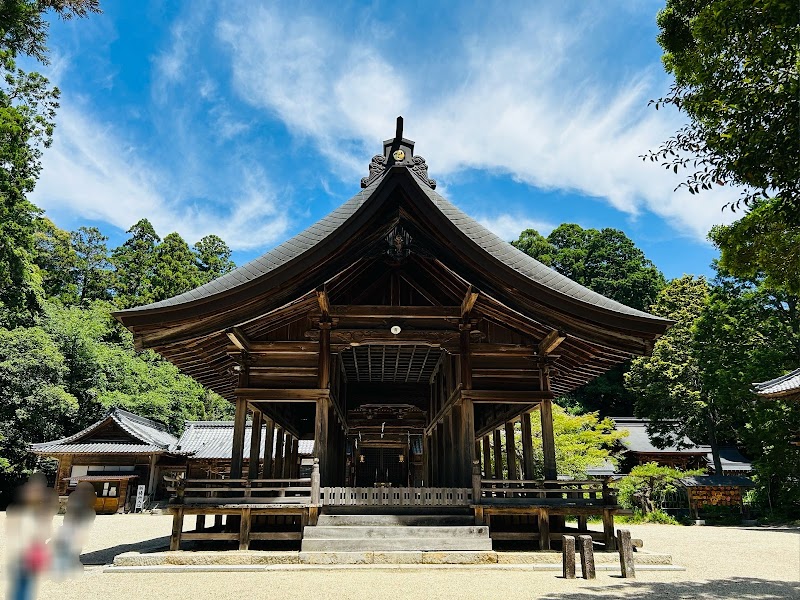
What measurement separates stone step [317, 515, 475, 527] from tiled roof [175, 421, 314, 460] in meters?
22.9

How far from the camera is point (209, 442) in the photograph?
33.8m

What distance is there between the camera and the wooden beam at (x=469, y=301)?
1003 cm

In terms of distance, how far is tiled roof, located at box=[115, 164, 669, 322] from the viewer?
31.2 feet

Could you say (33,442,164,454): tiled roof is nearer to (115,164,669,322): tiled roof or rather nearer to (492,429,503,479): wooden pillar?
(492,429,503,479): wooden pillar

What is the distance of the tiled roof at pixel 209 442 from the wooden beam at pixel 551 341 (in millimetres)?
22612

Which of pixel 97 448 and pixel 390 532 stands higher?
pixel 97 448

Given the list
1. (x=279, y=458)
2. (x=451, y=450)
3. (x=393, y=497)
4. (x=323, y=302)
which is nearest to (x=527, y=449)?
(x=451, y=450)

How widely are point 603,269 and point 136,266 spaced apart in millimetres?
46629

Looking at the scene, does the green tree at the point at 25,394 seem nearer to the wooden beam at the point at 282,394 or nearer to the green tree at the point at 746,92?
the wooden beam at the point at 282,394

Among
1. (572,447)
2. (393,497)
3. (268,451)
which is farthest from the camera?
(572,447)

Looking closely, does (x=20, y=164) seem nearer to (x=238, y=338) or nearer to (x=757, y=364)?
(x=238, y=338)

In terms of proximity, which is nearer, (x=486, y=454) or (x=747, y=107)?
(x=747, y=107)

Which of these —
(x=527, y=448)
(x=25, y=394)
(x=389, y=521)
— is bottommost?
(x=389, y=521)

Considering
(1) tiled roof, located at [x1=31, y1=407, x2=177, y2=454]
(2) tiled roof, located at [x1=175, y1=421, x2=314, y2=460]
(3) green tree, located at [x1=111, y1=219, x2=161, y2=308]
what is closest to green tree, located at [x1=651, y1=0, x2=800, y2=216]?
(2) tiled roof, located at [x1=175, y1=421, x2=314, y2=460]
